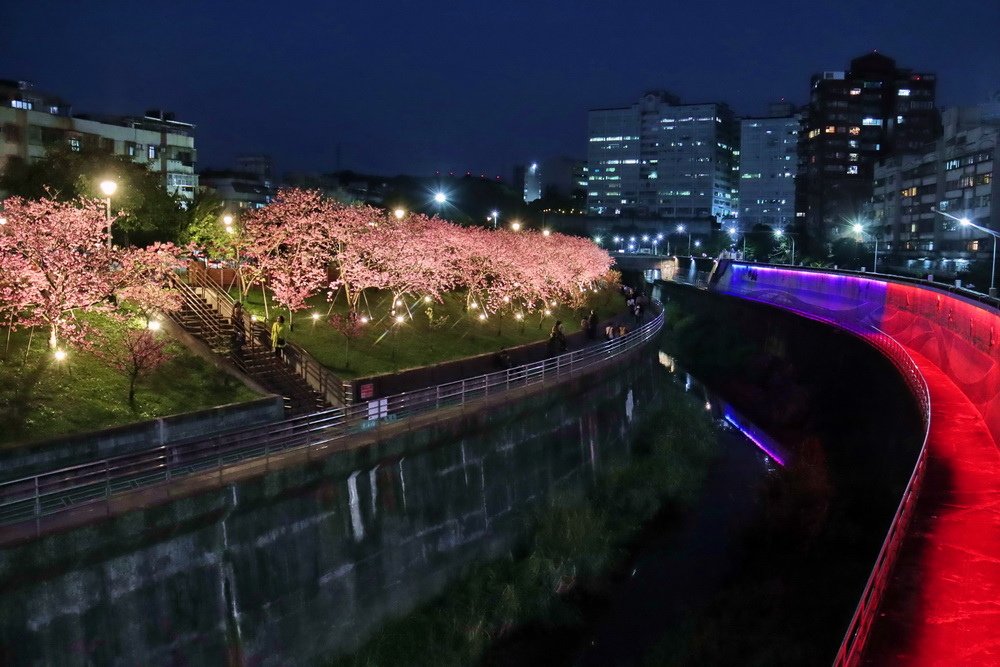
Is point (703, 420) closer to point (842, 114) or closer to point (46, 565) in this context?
point (46, 565)

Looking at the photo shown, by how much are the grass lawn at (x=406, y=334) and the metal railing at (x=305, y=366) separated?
1.87 metres

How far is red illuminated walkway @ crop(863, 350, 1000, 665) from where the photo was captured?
11352 millimetres

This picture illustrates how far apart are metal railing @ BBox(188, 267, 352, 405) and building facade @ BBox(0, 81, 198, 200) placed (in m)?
15.7

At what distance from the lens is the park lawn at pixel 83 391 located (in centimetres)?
1722

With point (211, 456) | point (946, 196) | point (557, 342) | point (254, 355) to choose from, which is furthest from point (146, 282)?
point (946, 196)

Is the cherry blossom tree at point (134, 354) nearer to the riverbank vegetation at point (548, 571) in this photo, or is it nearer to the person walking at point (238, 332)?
the person walking at point (238, 332)

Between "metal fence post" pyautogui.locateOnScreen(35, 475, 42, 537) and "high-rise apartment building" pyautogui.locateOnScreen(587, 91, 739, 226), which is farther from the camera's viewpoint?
"high-rise apartment building" pyautogui.locateOnScreen(587, 91, 739, 226)

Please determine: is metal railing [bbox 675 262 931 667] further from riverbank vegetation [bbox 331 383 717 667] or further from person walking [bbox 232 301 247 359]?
person walking [bbox 232 301 247 359]

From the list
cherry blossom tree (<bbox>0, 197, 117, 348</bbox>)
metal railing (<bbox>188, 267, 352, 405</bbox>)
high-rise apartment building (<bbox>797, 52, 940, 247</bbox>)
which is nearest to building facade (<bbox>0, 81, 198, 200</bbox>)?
metal railing (<bbox>188, 267, 352, 405</bbox>)

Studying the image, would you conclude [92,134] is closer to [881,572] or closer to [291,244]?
[291,244]

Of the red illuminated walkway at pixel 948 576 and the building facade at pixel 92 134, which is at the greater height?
the building facade at pixel 92 134

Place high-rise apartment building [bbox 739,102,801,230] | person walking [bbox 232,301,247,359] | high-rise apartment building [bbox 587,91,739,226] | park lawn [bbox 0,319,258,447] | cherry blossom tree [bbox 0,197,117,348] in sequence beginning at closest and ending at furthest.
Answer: park lawn [bbox 0,319,258,447] < cherry blossom tree [bbox 0,197,117,348] < person walking [bbox 232,301,247,359] < high-rise apartment building [bbox 587,91,739,226] < high-rise apartment building [bbox 739,102,801,230]

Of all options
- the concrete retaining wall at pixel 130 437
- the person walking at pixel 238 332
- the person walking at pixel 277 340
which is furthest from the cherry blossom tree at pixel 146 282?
the concrete retaining wall at pixel 130 437

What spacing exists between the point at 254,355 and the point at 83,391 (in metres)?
5.69
